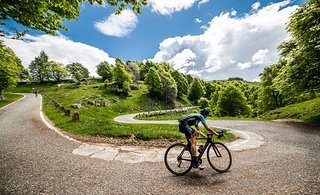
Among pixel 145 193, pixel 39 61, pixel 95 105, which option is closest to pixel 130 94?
pixel 95 105

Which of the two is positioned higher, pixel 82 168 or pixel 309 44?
pixel 309 44

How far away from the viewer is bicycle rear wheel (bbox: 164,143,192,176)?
596cm

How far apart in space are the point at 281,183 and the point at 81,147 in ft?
31.1

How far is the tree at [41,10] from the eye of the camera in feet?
20.4

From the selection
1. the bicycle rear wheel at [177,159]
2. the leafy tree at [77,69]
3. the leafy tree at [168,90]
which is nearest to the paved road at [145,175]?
the bicycle rear wheel at [177,159]

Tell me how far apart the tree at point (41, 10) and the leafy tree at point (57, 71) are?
346ft

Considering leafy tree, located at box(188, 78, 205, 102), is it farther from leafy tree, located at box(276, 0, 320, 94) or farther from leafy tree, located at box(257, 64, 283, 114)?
leafy tree, located at box(276, 0, 320, 94)

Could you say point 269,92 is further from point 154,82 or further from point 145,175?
point 145,175

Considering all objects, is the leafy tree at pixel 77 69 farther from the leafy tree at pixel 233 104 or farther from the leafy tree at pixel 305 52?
the leafy tree at pixel 305 52

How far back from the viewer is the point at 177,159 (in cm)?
610

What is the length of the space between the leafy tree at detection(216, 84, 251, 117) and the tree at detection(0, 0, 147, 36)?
4109 centimetres

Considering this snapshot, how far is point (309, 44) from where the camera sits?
14.9 metres

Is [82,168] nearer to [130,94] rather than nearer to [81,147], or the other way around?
[81,147]

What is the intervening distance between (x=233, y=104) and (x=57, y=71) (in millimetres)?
102250
